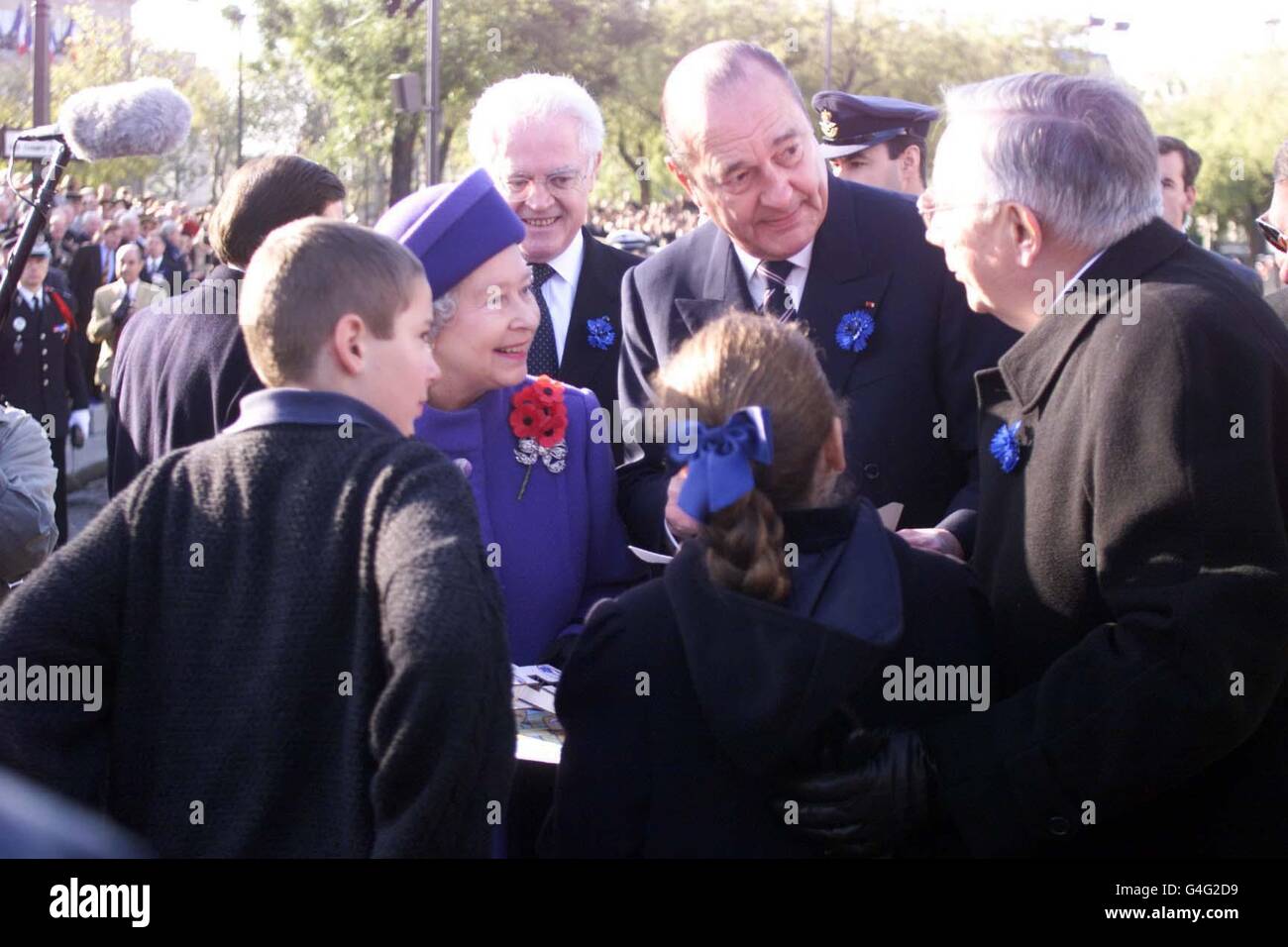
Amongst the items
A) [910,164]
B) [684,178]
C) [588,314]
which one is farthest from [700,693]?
[910,164]

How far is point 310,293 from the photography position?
2369mm

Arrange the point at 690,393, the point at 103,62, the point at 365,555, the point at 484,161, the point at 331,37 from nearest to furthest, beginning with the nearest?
the point at 365,555, the point at 690,393, the point at 484,161, the point at 331,37, the point at 103,62

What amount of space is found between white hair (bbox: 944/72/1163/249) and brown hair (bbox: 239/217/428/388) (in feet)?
3.24

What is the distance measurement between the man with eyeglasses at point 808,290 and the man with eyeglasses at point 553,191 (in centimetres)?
49

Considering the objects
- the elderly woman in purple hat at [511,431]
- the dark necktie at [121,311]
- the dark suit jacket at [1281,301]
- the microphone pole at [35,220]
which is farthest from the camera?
the dark necktie at [121,311]

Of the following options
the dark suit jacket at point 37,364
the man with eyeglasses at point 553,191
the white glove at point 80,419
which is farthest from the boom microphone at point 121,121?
the white glove at point 80,419

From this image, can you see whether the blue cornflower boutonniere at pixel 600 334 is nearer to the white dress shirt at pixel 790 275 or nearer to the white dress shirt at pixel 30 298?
the white dress shirt at pixel 790 275

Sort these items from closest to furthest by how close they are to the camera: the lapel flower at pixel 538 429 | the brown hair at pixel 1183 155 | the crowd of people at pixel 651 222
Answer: the lapel flower at pixel 538 429 → the brown hair at pixel 1183 155 → the crowd of people at pixel 651 222

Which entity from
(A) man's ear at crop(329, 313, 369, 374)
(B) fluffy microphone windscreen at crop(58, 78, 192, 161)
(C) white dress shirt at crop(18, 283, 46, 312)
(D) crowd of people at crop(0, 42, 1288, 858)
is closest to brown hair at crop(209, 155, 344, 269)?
(B) fluffy microphone windscreen at crop(58, 78, 192, 161)

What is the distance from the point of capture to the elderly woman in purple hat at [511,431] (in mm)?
3061

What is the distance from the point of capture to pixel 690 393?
237 cm

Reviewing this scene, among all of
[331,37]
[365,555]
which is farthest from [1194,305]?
[331,37]
